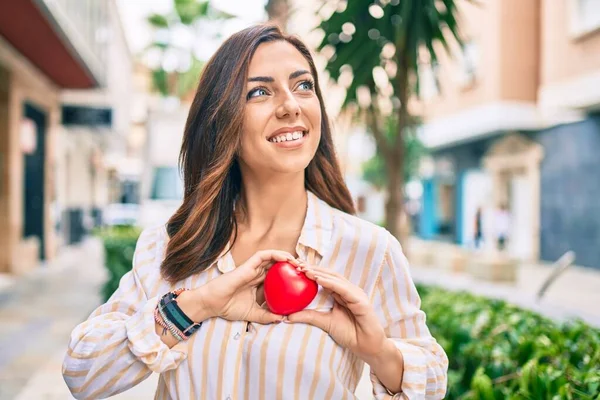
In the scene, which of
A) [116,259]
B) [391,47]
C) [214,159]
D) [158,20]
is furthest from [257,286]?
[158,20]

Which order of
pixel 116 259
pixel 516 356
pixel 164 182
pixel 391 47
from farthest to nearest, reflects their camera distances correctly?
pixel 164 182 < pixel 116 259 < pixel 391 47 < pixel 516 356

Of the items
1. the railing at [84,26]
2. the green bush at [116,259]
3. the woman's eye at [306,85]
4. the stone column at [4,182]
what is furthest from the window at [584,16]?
the woman's eye at [306,85]

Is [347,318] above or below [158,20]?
below

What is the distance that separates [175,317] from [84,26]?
425 inches

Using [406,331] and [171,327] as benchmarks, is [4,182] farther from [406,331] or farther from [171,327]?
[406,331]

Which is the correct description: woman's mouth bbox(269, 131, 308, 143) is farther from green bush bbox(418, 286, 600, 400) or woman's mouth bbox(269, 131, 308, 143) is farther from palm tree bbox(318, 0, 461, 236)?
palm tree bbox(318, 0, 461, 236)

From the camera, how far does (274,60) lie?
4.82ft

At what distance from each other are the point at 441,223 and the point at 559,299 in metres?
18.4

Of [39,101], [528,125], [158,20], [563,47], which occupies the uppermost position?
[158,20]

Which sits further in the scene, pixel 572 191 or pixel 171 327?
pixel 572 191

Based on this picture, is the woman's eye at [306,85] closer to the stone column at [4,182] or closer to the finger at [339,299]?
the finger at [339,299]

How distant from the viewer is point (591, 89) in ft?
44.1

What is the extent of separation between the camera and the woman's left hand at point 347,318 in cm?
131

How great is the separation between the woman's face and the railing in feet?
21.6
